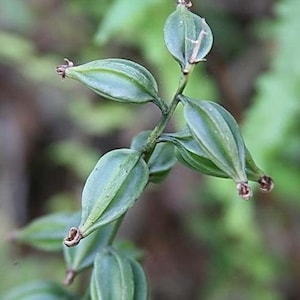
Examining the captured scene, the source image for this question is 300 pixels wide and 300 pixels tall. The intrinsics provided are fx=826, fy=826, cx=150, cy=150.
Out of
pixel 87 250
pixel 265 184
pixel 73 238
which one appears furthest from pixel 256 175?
pixel 87 250

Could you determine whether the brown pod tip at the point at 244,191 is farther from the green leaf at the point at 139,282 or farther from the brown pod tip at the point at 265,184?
the green leaf at the point at 139,282

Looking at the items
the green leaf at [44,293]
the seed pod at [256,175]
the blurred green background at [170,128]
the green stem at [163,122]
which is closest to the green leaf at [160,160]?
the green stem at [163,122]

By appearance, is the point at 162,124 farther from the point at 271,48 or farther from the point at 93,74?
the point at 271,48

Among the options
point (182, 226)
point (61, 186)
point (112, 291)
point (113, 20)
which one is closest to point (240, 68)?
point (182, 226)

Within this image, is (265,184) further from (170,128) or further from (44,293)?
(170,128)

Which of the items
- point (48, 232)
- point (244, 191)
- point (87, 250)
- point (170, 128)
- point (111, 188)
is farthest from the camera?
point (170, 128)

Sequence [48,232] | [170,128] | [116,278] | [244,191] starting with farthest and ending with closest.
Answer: [170,128], [48,232], [116,278], [244,191]

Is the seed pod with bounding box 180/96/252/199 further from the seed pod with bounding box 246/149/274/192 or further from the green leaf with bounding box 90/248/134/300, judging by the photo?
the green leaf with bounding box 90/248/134/300

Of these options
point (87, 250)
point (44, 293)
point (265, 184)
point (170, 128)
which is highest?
point (170, 128)
